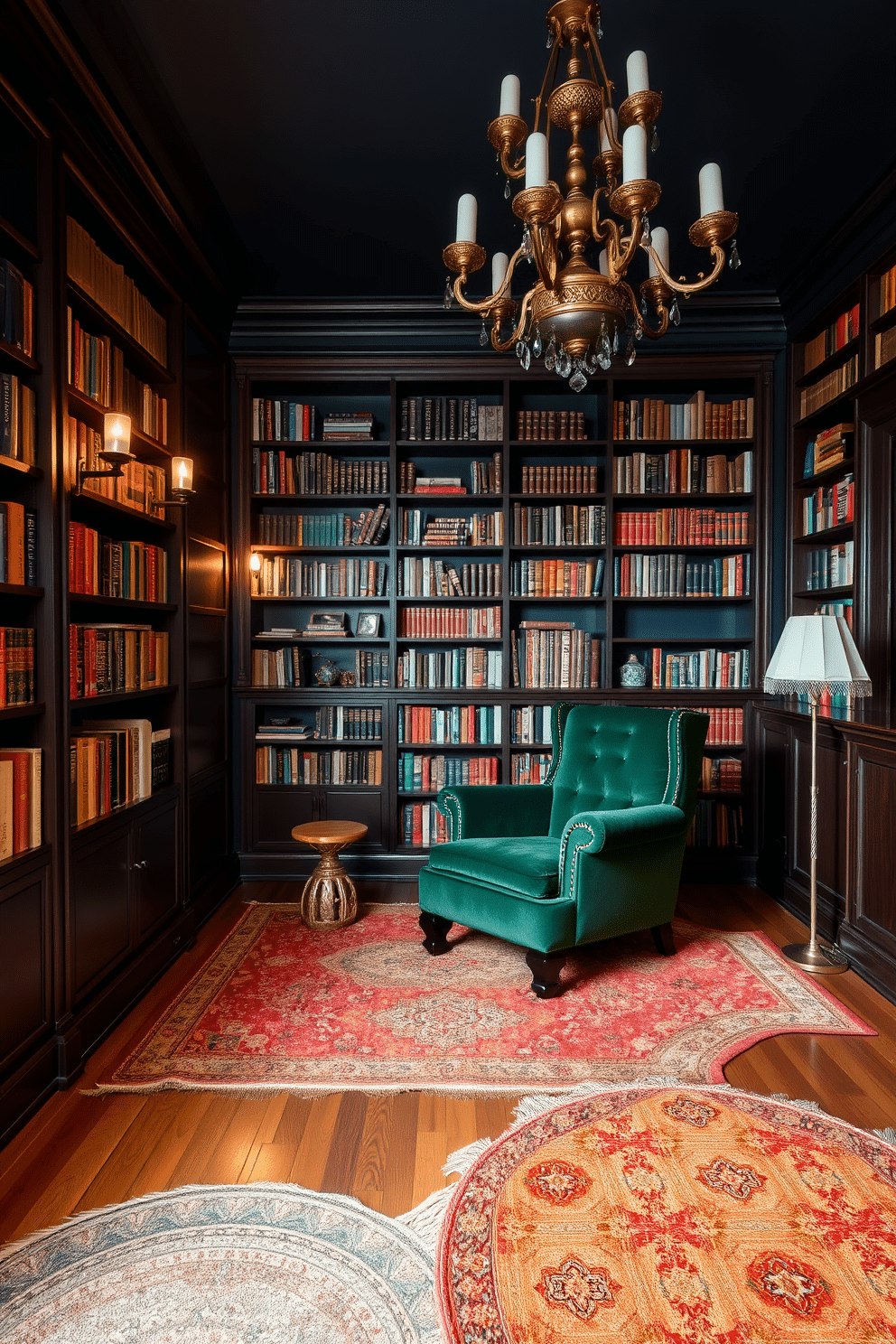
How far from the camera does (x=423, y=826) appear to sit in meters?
4.27

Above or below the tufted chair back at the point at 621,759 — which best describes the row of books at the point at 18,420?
above

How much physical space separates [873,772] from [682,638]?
A: 53.6 inches

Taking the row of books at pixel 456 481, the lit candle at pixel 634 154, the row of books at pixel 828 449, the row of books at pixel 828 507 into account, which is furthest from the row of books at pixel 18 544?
the row of books at pixel 828 449

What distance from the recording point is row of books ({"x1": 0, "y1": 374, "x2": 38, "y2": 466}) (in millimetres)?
2113

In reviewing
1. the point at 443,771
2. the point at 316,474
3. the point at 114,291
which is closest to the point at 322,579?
the point at 316,474

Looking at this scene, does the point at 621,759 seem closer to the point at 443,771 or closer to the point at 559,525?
the point at 443,771

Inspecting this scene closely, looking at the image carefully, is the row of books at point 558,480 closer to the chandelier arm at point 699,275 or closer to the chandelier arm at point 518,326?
the chandelier arm at point 518,326

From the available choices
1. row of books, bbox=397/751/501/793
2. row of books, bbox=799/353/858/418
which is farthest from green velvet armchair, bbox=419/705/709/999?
row of books, bbox=799/353/858/418

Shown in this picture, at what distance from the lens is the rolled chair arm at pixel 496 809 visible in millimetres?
3393

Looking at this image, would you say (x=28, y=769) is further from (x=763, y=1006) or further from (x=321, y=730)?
(x=763, y=1006)

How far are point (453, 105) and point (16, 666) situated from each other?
2346 millimetres

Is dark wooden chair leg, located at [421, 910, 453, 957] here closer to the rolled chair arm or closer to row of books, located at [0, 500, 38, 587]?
the rolled chair arm

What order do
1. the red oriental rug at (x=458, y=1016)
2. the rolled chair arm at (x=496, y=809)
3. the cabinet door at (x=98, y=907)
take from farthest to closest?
the rolled chair arm at (x=496, y=809) → the cabinet door at (x=98, y=907) → the red oriental rug at (x=458, y=1016)

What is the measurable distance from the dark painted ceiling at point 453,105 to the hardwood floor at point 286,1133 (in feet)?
10.1
